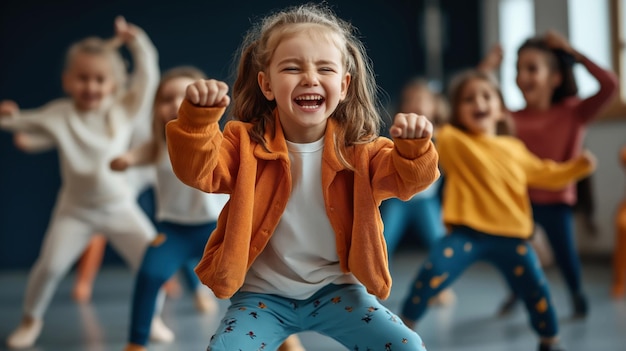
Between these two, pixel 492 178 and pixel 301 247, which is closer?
pixel 301 247

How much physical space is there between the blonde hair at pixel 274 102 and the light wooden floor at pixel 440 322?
107cm

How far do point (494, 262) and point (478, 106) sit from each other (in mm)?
510

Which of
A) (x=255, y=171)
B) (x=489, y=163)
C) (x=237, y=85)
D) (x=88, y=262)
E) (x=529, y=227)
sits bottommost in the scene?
(x=88, y=262)

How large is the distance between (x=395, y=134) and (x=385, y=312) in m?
0.37

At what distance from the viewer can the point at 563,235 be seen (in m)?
2.98

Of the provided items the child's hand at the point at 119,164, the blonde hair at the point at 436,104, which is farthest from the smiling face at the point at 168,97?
the blonde hair at the point at 436,104

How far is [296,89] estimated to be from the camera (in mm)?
1517

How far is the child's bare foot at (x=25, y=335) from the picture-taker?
8.73 feet

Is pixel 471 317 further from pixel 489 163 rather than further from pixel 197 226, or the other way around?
pixel 197 226

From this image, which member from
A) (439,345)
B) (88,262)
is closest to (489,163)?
(439,345)

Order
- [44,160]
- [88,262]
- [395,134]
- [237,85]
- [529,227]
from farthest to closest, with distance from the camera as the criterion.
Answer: [44,160]
[88,262]
[529,227]
[237,85]
[395,134]

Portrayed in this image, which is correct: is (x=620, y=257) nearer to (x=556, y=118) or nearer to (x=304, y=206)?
(x=556, y=118)

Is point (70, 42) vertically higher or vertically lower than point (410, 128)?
lower

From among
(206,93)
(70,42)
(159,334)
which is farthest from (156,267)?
(70,42)
